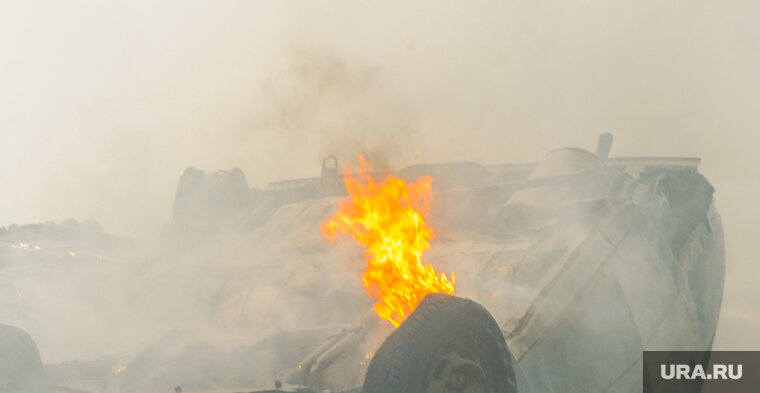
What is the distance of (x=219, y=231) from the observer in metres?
9.95

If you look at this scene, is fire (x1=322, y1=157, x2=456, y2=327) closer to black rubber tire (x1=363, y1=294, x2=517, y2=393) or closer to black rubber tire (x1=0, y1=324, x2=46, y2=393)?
black rubber tire (x1=363, y1=294, x2=517, y2=393)

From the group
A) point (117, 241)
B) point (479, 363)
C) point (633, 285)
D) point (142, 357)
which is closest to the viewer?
point (479, 363)

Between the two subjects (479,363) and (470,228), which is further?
(470,228)

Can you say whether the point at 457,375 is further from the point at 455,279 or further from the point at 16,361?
the point at 16,361

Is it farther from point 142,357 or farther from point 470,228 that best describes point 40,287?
point 470,228

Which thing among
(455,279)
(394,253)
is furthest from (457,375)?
(455,279)

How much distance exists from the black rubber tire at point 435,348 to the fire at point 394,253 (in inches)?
32.1

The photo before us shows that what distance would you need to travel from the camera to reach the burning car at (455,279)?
522 centimetres

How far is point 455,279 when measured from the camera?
300 inches

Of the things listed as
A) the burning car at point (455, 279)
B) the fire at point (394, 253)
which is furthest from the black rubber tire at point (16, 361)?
the fire at point (394, 253)

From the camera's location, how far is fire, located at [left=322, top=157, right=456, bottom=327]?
6.16 metres

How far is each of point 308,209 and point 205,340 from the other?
383cm

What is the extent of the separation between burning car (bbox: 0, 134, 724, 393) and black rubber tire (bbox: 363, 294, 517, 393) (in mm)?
12

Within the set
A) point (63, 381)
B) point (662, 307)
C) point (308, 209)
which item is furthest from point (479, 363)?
A: point (308, 209)
